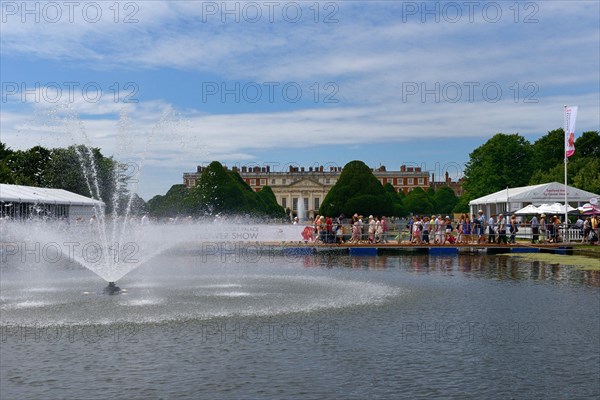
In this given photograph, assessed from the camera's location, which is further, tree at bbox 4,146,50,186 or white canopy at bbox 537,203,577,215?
tree at bbox 4,146,50,186

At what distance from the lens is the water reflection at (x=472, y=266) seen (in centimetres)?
2491

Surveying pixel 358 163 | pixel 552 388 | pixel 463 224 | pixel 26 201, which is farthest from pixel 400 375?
pixel 358 163

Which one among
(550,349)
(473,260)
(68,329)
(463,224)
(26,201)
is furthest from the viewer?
(26,201)

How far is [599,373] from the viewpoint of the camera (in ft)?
36.6

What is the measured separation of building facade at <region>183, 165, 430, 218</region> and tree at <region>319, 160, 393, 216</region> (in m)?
54.5

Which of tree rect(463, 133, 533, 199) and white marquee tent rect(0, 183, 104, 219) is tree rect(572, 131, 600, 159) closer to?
tree rect(463, 133, 533, 199)

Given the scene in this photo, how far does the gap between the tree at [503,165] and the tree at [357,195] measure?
13.1 metres

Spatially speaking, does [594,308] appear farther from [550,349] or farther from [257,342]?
[257,342]

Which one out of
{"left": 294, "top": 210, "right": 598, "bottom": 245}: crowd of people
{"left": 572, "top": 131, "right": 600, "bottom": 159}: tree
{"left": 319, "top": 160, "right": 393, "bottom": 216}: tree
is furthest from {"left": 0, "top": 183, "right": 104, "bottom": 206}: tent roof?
{"left": 572, "top": 131, "right": 600, "bottom": 159}: tree

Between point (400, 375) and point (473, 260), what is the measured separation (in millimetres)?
24130

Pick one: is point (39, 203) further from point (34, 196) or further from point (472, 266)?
point (472, 266)

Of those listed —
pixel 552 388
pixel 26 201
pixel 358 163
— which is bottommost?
pixel 552 388

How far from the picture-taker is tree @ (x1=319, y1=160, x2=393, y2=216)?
96.1 m

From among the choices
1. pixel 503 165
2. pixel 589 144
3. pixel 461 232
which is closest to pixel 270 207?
pixel 503 165
